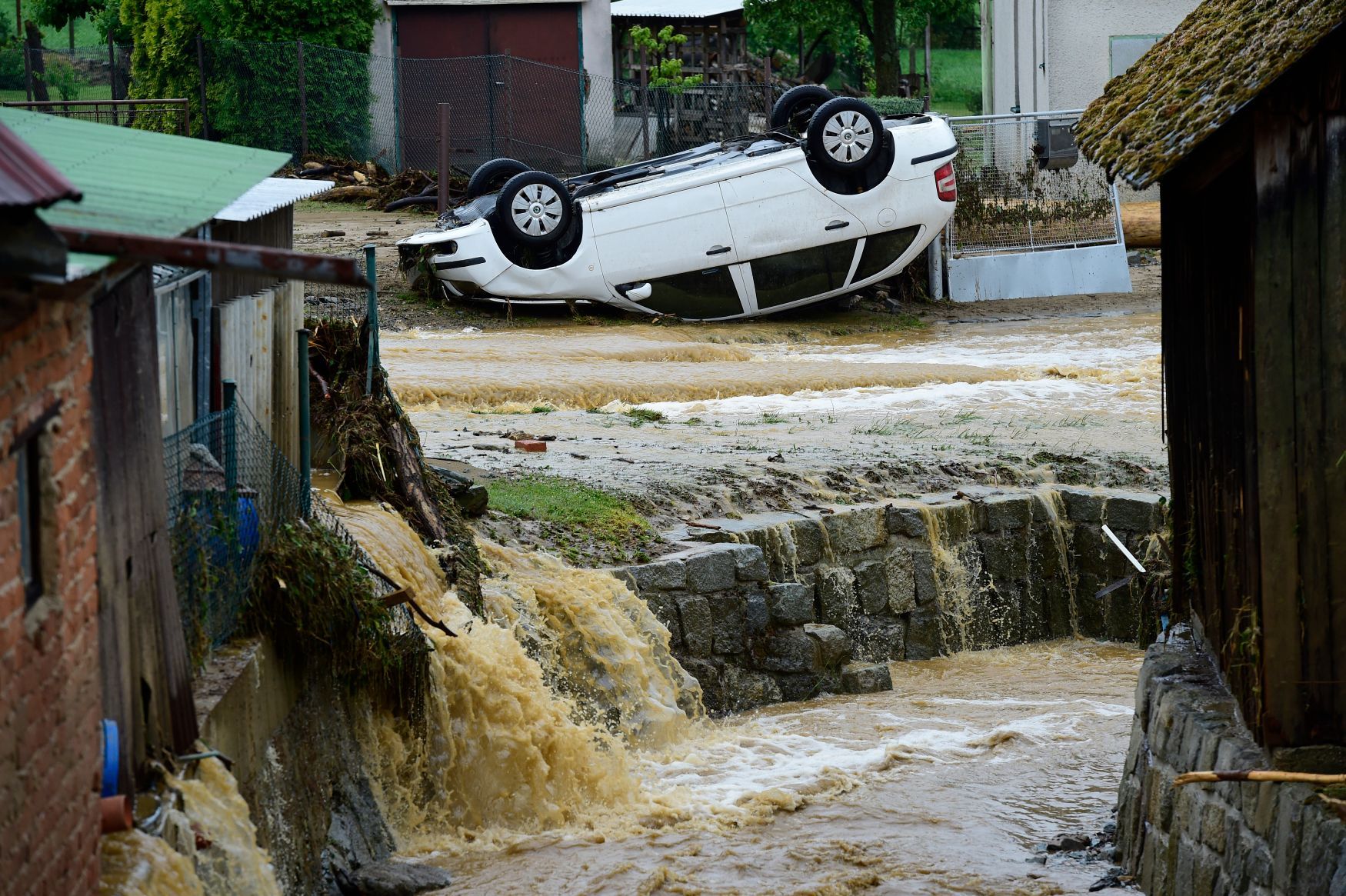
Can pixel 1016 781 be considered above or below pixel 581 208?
below

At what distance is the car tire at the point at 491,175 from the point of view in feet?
77.7

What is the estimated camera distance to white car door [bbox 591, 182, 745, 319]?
22.5 metres

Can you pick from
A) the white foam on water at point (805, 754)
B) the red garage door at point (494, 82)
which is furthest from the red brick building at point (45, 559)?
the red garage door at point (494, 82)

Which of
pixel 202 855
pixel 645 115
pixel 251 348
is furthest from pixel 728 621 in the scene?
→ pixel 645 115

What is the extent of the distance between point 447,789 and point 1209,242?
16.6 feet

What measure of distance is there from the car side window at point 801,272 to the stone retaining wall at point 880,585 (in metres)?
8.96

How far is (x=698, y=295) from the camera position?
76.5 feet

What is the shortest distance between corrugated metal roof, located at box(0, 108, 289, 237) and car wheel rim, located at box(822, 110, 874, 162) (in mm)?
14926

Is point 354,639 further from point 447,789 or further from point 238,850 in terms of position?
point 238,850

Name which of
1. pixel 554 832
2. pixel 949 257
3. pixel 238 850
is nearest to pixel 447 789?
A: pixel 554 832

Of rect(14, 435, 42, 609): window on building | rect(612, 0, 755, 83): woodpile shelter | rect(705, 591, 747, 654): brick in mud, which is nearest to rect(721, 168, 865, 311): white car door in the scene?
rect(705, 591, 747, 654): brick in mud

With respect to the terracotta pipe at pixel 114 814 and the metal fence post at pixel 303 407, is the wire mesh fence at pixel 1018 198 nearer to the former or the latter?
the metal fence post at pixel 303 407

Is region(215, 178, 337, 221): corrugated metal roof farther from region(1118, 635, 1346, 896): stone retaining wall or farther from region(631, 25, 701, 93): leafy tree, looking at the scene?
region(631, 25, 701, 93): leafy tree

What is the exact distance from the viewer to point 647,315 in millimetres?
23688
